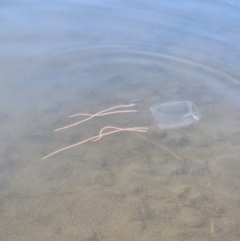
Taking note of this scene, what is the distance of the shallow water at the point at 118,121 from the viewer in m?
2.74

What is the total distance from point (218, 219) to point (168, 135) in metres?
0.83

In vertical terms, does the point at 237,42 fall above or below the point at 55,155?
above

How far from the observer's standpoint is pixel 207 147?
10.8 feet

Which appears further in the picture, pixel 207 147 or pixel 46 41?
pixel 46 41

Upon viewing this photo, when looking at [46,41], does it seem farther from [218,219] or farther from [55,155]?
[218,219]

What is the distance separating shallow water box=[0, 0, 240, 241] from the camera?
2.74 meters

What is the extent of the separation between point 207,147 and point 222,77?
977 millimetres

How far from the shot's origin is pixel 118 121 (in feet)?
11.5

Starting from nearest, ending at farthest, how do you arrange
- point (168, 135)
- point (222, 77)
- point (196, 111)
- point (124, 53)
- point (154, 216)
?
1. point (154, 216)
2. point (168, 135)
3. point (196, 111)
4. point (222, 77)
5. point (124, 53)

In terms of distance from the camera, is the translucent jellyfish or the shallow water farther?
the translucent jellyfish

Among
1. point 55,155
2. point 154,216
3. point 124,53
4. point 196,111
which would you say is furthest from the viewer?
point 124,53

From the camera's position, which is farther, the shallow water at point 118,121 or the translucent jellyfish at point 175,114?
the translucent jellyfish at point 175,114

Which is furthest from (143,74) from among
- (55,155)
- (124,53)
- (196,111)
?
(55,155)

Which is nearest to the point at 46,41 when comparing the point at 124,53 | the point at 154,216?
the point at 124,53
